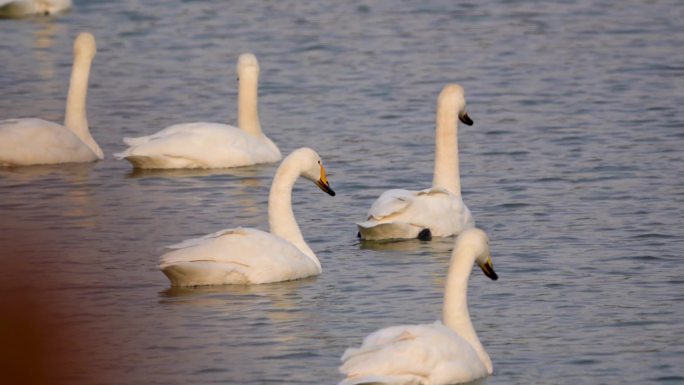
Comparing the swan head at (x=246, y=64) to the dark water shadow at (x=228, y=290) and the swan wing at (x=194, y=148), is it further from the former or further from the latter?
the dark water shadow at (x=228, y=290)

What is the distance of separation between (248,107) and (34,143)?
2.26 meters

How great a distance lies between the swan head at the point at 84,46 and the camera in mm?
16141

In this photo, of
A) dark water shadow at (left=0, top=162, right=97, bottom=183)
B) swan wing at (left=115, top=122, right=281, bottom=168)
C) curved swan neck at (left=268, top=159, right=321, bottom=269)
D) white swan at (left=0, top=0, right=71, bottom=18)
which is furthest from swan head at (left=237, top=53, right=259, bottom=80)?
white swan at (left=0, top=0, right=71, bottom=18)

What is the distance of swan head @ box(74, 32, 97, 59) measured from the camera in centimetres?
1614

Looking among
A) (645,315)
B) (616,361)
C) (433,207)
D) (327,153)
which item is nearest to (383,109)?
(327,153)

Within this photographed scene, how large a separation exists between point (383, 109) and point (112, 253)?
7.72 metres

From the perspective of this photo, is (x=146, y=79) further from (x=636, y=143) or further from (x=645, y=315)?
(x=645, y=315)

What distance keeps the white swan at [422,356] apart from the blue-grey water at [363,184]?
32 cm

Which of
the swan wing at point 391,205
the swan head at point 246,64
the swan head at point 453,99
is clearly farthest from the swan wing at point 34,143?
the swan wing at point 391,205

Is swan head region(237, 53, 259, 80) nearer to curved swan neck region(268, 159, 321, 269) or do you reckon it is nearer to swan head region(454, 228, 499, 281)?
curved swan neck region(268, 159, 321, 269)

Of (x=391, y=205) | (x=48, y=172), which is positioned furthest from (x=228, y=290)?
(x=48, y=172)

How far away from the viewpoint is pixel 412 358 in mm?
5914

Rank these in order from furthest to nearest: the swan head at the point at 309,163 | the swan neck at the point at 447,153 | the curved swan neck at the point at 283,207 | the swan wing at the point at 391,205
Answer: the swan neck at the point at 447,153 → the swan wing at the point at 391,205 → the swan head at the point at 309,163 → the curved swan neck at the point at 283,207

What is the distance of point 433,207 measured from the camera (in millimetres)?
10461
